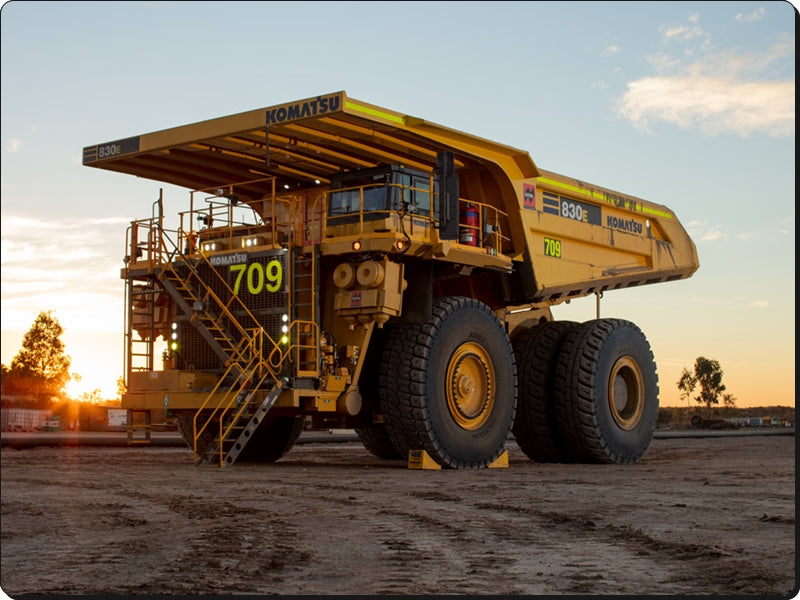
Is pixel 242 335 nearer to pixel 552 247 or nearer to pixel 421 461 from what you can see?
pixel 421 461

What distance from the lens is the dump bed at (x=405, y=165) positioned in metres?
14.2

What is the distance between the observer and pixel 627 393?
17.9 meters

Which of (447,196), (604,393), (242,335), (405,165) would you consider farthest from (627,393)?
(242,335)

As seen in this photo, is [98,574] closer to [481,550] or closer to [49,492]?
[481,550]

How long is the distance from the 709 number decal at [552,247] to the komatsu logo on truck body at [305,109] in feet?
16.9

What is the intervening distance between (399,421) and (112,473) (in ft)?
12.6

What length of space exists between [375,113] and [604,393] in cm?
625

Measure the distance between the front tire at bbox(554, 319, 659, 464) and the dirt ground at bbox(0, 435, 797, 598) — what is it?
2.61 metres

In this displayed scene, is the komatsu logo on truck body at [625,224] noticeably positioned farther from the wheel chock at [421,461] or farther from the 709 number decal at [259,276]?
the 709 number decal at [259,276]

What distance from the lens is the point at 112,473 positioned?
1375 cm

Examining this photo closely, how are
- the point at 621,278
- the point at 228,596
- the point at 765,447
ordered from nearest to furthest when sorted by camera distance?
the point at 228,596, the point at 621,278, the point at 765,447

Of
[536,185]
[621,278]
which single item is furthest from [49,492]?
[621,278]

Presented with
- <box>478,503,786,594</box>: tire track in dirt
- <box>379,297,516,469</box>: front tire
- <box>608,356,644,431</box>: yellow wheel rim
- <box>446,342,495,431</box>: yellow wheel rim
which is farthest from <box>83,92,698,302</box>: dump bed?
<box>478,503,786,594</box>: tire track in dirt

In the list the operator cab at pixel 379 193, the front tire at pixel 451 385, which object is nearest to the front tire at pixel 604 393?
the front tire at pixel 451 385
